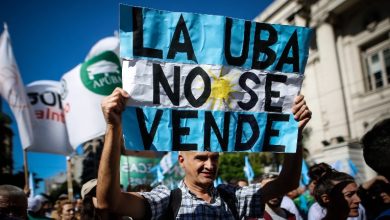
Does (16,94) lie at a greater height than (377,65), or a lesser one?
lesser

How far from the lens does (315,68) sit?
26.9 m

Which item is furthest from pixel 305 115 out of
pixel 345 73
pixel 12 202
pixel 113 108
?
pixel 345 73

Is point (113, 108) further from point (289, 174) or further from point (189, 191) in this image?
point (289, 174)

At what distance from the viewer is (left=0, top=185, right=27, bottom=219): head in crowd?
279cm

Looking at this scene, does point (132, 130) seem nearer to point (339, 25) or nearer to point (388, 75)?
point (388, 75)

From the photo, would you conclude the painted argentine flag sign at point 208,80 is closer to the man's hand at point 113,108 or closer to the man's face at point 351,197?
the man's hand at point 113,108

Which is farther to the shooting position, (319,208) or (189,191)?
(319,208)

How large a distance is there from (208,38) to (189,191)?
40.0 inches

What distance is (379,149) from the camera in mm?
1979

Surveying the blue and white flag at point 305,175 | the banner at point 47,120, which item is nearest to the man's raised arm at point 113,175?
the banner at point 47,120

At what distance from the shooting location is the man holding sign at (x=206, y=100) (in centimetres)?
229

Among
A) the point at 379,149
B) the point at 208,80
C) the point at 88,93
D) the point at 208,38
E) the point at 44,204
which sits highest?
the point at 88,93

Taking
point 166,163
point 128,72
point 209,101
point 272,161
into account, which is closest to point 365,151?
point 209,101

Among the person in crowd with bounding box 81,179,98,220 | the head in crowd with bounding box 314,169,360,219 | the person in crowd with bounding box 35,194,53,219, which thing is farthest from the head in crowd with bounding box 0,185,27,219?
the person in crowd with bounding box 35,194,53,219
